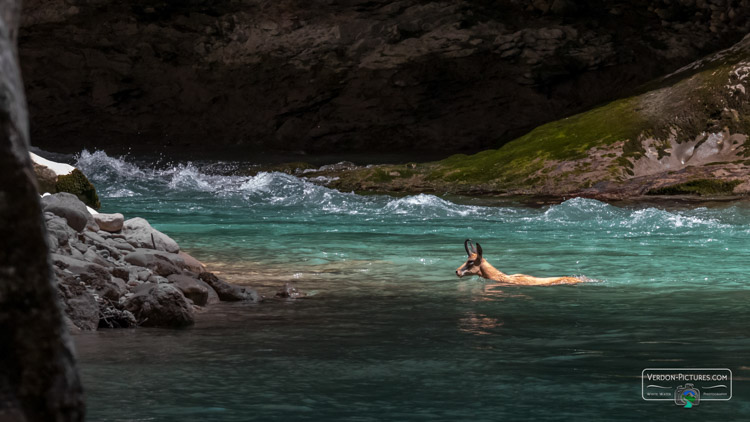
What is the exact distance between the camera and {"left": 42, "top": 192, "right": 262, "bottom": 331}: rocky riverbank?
20.8 feet

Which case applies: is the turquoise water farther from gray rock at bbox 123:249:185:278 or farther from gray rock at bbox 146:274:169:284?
gray rock at bbox 123:249:185:278

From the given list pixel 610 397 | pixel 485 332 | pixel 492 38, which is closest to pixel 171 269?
pixel 485 332

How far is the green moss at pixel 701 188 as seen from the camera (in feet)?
51.0

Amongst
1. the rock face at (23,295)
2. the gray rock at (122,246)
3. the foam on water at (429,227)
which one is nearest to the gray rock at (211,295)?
the gray rock at (122,246)

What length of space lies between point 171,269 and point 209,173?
1369cm

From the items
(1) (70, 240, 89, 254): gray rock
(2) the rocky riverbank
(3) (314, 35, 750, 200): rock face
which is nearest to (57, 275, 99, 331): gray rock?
(2) the rocky riverbank

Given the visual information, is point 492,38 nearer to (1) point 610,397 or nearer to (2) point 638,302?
(2) point 638,302

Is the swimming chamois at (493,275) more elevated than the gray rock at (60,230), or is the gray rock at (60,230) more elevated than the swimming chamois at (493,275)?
the gray rock at (60,230)

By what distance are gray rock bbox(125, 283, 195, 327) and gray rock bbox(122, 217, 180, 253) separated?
82.5 inches

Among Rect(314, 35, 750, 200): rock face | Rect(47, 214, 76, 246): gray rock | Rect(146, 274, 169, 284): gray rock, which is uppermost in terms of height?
Rect(314, 35, 750, 200): rock face

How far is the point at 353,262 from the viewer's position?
393 inches

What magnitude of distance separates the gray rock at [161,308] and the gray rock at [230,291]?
2.91 feet

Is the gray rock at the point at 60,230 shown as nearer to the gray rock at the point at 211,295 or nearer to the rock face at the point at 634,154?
the gray rock at the point at 211,295

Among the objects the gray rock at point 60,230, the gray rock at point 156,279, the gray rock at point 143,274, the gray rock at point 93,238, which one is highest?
the gray rock at point 60,230
